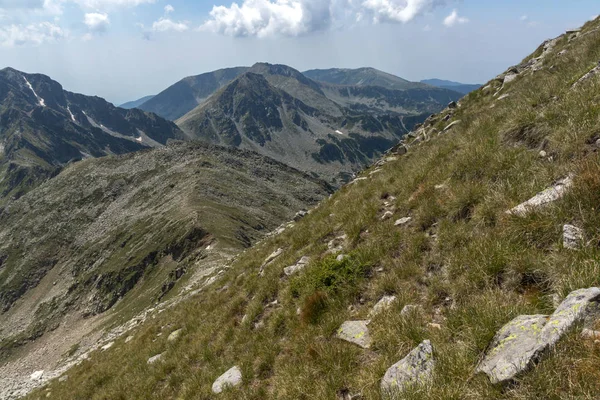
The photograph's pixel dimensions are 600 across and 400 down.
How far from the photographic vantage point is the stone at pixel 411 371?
4.94 m

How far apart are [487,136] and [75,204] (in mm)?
126707

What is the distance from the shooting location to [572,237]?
570 cm

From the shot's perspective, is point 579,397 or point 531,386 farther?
point 531,386

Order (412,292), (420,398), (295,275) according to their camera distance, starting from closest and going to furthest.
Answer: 1. (420,398)
2. (412,292)
3. (295,275)

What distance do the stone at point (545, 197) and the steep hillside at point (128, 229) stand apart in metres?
39.9

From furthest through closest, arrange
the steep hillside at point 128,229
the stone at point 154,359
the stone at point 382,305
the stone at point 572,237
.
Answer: the steep hillside at point 128,229 < the stone at point 154,359 < the stone at point 382,305 < the stone at point 572,237

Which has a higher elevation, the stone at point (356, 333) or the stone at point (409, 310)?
the stone at point (409, 310)

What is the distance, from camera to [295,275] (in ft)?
37.5

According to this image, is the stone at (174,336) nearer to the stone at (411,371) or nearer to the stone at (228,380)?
→ the stone at (228,380)

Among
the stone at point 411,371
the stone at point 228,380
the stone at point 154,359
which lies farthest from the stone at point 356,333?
the stone at point 154,359

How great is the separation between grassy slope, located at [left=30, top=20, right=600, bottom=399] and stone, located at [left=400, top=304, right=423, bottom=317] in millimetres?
160

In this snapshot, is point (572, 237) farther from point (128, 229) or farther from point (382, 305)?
point (128, 229)

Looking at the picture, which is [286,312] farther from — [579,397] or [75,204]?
[75,204]

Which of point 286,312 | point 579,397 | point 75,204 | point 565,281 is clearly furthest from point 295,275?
point 75,204
